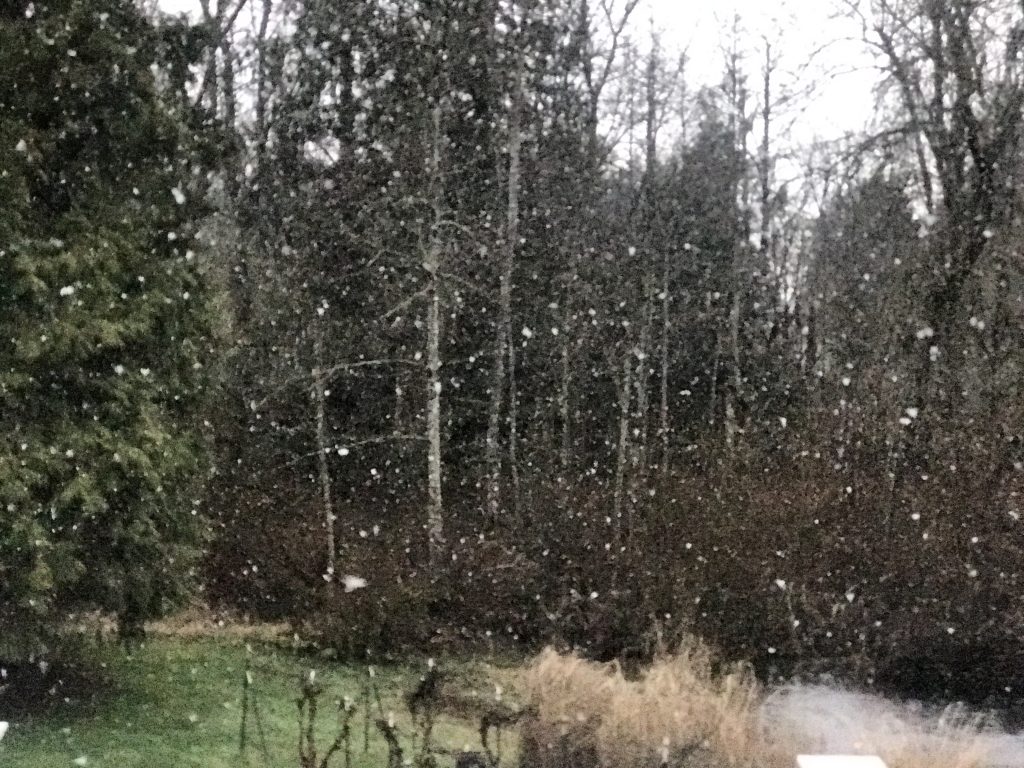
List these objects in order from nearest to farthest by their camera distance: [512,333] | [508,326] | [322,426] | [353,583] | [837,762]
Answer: [837,762] < [353,583] < [322,426] < [508,326] < [512,333]

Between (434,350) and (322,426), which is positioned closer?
(434,350)

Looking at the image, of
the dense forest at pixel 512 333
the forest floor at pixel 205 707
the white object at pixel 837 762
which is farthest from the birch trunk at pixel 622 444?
the white object at pixel 837 762

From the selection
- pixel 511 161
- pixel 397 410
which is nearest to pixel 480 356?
pixel 397 410

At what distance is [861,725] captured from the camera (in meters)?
4.91

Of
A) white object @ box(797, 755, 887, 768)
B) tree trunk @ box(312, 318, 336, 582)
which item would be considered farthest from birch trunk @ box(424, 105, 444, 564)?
white object @ box(797, 755, 887, 768)

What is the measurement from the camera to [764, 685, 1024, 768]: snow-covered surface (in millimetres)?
4520

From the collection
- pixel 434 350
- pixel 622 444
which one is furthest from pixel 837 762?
pixel 622 444

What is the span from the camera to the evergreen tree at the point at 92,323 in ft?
13.4

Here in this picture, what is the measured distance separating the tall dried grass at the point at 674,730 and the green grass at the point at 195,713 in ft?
0.98

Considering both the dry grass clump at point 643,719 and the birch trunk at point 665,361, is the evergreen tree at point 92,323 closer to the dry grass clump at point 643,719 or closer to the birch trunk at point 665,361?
the dry grass clump at point 643,719

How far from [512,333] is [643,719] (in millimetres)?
5173

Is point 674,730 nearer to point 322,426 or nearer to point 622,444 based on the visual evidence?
point 322,426

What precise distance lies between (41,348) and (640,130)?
7234mm

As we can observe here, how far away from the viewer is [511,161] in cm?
810
